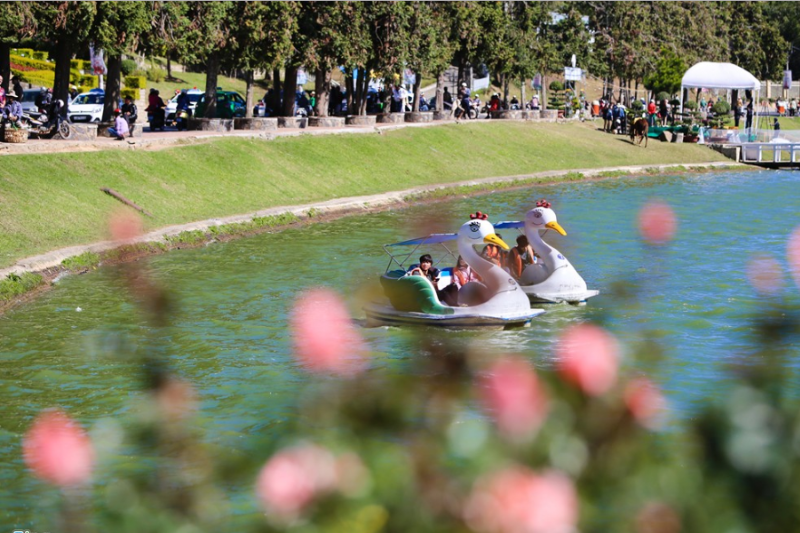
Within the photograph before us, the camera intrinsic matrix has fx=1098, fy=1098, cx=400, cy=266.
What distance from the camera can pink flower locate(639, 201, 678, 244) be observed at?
33344 mm

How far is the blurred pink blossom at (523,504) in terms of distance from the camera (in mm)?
3996

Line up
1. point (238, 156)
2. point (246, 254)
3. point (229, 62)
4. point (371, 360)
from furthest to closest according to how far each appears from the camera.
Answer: point (229, 62), point (238, 156), point (246, 254), point (371, 360)

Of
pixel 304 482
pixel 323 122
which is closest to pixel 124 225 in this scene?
pixel 323 122

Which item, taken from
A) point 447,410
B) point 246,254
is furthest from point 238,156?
point 447,410

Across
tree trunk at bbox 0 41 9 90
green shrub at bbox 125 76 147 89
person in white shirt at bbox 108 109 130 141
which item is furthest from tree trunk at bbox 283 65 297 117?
green shrub at bbox 125 76 147 89

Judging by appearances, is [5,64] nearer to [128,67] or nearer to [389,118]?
[389,118]

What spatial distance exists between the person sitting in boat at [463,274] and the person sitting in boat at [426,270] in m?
0.45

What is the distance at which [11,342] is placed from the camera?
17906 mm

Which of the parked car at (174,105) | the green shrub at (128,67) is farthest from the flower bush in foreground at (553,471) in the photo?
the green shrub at (128,67)

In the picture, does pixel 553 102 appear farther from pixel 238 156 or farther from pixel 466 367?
pixel 466 367

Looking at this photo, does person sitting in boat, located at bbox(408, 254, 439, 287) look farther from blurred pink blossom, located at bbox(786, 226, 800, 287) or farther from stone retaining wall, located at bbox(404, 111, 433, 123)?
stone retaining wall, located at bbox(404, 111, 433, 123)

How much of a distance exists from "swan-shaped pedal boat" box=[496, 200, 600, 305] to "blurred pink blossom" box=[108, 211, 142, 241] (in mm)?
10811

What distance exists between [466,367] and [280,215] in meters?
17.0

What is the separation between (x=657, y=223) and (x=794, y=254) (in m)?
7.80
